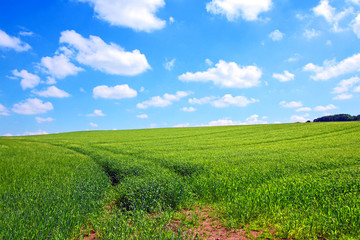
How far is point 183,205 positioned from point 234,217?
1846 mm

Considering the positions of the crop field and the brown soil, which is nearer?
the crop field

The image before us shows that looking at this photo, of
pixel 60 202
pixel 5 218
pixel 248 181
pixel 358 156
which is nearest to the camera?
pixel 5 218

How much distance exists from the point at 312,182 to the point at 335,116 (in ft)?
376

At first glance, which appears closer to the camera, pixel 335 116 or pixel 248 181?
pixel 248 181

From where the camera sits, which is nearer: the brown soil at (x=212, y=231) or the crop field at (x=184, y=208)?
the crop field at (x=184, y=208)

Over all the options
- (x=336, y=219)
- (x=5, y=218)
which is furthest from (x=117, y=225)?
(x=336, y=219)

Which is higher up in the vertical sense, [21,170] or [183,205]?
[21,170]

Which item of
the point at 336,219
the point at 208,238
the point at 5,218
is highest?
the point at 5,218

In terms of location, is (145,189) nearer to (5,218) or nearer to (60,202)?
(60,202)

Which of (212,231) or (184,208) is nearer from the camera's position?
(212,231)

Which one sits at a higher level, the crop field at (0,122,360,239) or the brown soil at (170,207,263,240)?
the crop field at (0,122,360,239)

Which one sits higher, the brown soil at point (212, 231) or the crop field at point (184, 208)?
the crop field at point (184, 208)

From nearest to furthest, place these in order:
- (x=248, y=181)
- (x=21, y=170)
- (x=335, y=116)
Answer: (x=248, y=181)
(x=21, y=170)
(x=335, y=116)

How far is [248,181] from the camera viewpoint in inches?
318
